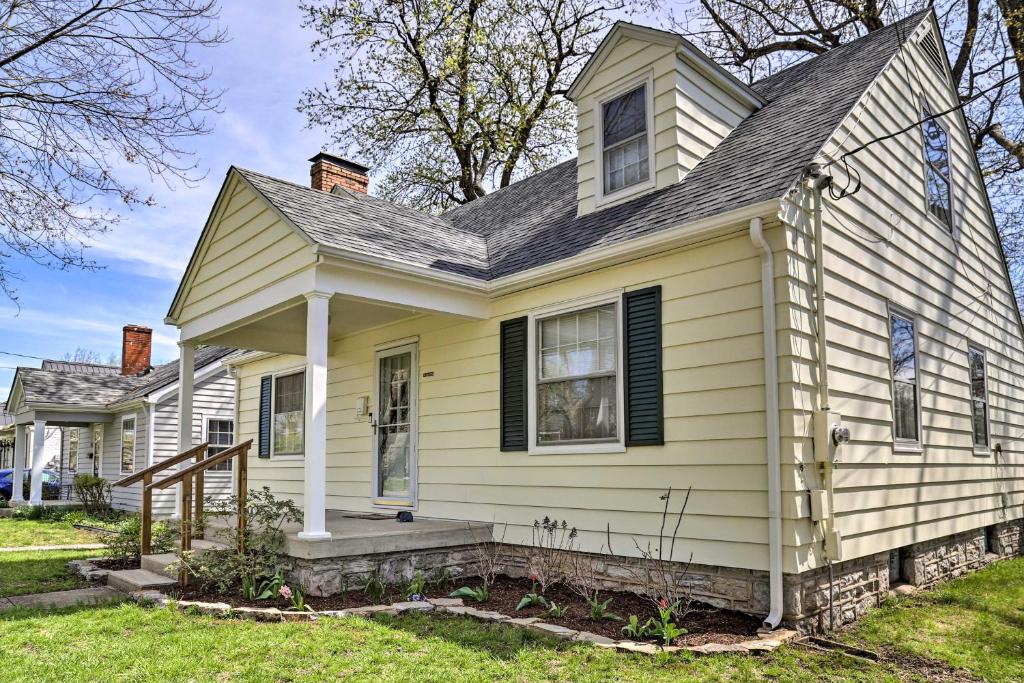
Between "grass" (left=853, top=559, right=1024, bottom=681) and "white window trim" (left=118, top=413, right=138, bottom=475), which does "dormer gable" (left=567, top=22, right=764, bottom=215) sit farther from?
"white window trim" (left=118, top=413, right=138, bottom=475)

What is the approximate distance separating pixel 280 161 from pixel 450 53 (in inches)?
202

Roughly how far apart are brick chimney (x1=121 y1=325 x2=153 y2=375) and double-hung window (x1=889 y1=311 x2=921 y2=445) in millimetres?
19929

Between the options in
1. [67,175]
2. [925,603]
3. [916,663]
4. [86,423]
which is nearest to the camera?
[916,663]

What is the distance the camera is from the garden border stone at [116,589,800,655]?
473 cm

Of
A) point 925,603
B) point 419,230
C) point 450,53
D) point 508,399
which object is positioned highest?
point 450,53

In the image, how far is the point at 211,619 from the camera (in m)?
5.56

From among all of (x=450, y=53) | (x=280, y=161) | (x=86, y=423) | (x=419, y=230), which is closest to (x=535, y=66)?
(x=450, y=53)

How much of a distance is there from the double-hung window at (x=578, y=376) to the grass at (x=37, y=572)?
5.06 m

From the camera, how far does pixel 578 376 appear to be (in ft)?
22.9

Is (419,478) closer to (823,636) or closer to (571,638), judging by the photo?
(571,638)

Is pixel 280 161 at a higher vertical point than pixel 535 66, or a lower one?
lower

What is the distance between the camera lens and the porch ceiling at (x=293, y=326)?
8.38 m

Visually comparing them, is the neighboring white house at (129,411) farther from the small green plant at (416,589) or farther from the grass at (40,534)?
the small green plant at (416,589)

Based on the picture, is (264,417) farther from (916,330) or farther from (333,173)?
(916,330)
